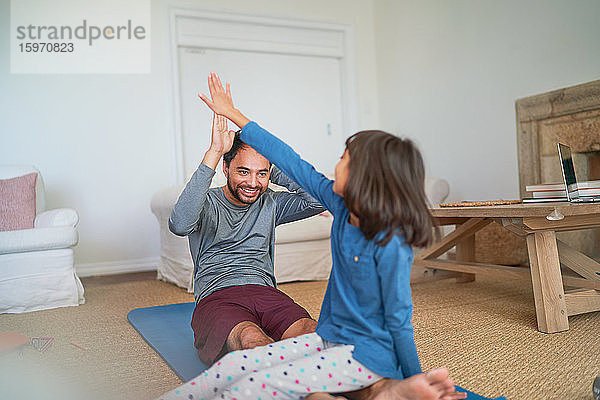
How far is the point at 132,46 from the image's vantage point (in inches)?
166

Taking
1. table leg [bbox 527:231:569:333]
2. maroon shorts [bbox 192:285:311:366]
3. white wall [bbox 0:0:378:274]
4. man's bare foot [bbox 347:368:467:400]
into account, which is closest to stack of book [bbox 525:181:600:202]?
table leg [bbox 527:231:569:333]

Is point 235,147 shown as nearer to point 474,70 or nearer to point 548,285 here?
point 548,285

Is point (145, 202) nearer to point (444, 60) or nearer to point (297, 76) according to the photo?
point (297, 76)

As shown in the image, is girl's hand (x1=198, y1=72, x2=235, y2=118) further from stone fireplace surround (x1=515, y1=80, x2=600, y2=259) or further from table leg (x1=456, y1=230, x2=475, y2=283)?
stone fireplace surround (x1=515, y1=80, x2=600, y2=259)

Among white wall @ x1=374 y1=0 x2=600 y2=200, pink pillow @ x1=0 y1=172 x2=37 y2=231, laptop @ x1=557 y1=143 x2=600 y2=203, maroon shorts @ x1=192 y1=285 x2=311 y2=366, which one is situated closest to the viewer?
maroon shorts @ x1=192 y1=285 x2=311 y2=366

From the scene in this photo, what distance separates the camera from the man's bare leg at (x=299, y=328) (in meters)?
1.46

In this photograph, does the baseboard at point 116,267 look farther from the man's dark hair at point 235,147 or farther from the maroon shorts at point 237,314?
the man's dark hair at point 235,147

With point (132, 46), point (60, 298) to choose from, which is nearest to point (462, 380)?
point (60, 298)

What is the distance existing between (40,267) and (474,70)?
315 cm

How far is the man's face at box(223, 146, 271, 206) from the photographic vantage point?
63.1 inches

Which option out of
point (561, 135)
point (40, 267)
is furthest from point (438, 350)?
point (561, 135)

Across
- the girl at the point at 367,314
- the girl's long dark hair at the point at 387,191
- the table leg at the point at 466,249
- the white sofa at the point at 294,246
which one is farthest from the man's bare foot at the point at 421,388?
the white sofa at the point at 294,246

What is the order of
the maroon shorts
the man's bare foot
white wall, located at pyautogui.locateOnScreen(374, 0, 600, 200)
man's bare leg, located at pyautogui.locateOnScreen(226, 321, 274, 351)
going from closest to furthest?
the man's bare foot, man's bare leg, located at pyautogui.locateOnScreen(226, 321, 274, 351), the maroon shorts, white wall, located at pyautogui.locateOnScreen(374, 0, 600, 200)

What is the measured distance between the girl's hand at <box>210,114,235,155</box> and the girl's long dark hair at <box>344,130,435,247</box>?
494 mm
